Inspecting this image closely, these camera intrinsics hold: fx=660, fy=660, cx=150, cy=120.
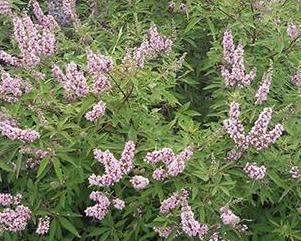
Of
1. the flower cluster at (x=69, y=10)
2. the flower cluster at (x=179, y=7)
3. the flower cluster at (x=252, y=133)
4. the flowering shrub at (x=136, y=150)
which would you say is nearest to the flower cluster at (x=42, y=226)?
the flowering shrub at (x=136, y=150)

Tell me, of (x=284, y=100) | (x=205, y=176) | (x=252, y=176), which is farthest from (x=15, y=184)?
(x=284, y=100)

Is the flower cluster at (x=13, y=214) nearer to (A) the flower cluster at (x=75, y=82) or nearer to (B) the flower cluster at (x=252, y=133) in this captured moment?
(A) the flower cluster at (x=75, y=82)

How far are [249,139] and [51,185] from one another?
45.8 inches

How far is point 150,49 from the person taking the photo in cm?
430

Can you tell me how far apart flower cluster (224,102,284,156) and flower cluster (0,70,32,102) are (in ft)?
4.08

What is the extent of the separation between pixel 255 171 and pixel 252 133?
236 millimetres

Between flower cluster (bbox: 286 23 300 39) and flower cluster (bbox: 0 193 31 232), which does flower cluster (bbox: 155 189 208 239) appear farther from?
flower cluster (bbox: 286 23 300 39)

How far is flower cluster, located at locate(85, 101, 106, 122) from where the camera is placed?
3707 mm

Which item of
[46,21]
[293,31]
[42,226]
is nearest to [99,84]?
[42,226]

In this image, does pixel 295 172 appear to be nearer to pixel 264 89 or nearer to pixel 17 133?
pixel 264 89

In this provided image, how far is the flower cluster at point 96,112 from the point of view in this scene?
3707 millimetres

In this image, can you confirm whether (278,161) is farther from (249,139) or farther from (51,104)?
(51,104)

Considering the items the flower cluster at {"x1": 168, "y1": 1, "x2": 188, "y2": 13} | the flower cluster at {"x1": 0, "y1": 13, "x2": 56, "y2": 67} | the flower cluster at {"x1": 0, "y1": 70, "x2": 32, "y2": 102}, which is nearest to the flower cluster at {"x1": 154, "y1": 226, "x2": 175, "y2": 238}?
the flower cluster at {"x1": 0, "y1": 70, "x2": 32, "y2": 102}

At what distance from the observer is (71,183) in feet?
12.8
